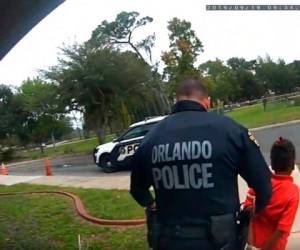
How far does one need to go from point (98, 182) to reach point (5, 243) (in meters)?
6.61

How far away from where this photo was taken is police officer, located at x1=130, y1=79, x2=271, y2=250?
289 cm

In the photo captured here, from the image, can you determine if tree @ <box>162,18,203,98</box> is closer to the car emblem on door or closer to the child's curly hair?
the car emblem on door

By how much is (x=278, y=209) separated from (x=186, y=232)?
24.7 inches

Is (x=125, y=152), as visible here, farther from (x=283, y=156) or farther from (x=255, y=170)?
(x=255, y=170)

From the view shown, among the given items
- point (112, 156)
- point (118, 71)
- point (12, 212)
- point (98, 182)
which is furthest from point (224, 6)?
point (12, 212)

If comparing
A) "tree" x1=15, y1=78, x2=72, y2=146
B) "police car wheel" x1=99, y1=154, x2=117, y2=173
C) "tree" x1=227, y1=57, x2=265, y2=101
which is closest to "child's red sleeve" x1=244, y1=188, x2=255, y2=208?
"police car wheel" x1=99, y1=154, x2=117, y2=173

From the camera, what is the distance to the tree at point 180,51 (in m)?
49.5

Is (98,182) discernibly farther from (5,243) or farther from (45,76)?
(45,76)

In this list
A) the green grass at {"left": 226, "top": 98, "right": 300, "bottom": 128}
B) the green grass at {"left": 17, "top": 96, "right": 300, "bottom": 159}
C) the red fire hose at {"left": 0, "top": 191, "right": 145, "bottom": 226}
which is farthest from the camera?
the green grass at {"left": 17, "top": 96, "right": 300, "bottom": 159}

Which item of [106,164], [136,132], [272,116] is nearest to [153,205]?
[136,132]

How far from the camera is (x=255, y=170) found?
116 inches

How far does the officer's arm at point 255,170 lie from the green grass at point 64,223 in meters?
4.35

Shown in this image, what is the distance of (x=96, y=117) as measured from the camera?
118ft

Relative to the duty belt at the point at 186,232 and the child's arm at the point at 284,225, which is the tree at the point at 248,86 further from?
the duty belt at the point at 186,232
